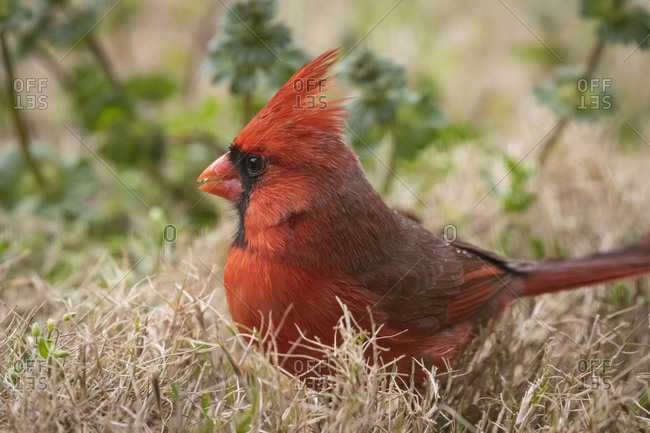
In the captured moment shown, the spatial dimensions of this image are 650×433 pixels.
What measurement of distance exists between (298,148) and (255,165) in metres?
0.17

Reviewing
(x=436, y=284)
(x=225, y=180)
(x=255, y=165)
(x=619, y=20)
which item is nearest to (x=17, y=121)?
(x=225, y=180)

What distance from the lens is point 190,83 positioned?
432 centimetres

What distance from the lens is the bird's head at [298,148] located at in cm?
197

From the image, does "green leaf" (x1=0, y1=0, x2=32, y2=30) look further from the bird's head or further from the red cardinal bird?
the bird's head

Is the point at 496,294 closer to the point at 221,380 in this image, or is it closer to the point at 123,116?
the point at 221,380

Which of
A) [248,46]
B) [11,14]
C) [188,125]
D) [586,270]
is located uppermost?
[11,14]

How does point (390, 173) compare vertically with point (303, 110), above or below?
below

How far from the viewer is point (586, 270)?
2414 millimetres

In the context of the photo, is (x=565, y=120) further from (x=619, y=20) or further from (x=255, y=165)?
(x=255, y=165)

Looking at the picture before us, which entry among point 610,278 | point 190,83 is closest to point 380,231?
point 610,278

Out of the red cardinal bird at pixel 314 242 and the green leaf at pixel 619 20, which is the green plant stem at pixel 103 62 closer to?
the red cardinal bird at pixel 314 242

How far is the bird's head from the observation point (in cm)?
197

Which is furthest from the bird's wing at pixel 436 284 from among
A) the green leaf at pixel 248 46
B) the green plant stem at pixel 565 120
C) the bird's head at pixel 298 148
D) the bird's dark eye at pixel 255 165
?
the green plant stem at pixel 565 120

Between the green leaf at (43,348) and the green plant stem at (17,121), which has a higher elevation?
the green plant stem at (17,121)
